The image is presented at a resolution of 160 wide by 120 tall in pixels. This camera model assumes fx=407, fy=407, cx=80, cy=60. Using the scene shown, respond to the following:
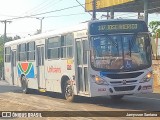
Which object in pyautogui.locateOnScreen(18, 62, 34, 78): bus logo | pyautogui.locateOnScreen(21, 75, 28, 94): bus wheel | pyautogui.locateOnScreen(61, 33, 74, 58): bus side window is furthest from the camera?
pyautogui.locateOnScreen(21, 75, 28, 94): bus wheel

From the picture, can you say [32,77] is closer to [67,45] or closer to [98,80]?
[67,45]

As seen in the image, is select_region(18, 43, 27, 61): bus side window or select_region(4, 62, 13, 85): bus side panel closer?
select_region(18, 43, 27, 61): bus side window

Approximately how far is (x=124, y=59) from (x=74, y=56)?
7.83ft

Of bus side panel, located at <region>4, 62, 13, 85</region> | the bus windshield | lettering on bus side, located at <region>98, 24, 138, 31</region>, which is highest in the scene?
lettering on bus side, located at <region>98, 24, 138, 31</region>

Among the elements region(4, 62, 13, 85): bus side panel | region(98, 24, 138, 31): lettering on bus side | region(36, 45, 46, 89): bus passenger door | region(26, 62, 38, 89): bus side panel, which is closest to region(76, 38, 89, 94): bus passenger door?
region(98, 24, 138, 31): lettering on bus side

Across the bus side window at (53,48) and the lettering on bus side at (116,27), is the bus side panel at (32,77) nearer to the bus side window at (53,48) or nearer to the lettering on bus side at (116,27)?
the bus side window at (53,48)

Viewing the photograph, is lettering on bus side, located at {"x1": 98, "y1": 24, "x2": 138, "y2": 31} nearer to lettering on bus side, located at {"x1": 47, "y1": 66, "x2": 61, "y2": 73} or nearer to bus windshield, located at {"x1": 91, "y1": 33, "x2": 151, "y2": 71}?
bus windshield, located at {"x1": 91, "y1": 33, "x2": 151, "y2": 71}

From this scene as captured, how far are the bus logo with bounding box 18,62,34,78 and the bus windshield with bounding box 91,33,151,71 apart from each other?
761cm

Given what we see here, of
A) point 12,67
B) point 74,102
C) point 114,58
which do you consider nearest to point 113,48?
point 114,58

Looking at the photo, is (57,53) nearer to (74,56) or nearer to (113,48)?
(74,56)

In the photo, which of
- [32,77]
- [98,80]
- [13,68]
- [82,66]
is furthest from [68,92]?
[13,68]

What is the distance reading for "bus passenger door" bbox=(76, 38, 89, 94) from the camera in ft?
50.4

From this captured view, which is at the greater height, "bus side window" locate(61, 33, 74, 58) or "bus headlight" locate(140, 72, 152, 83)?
"bus side window" locate(61, 33, 74, 58)

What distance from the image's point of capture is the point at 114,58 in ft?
48.5
